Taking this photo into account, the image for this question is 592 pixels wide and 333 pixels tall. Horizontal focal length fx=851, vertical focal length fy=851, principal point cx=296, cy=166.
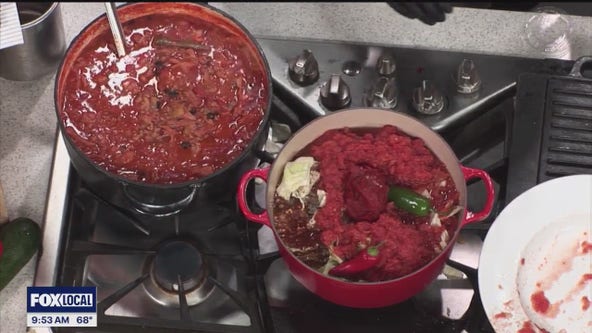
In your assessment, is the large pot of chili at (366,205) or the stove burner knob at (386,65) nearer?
the large pot of chili at (366,205)

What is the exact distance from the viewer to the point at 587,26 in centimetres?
158

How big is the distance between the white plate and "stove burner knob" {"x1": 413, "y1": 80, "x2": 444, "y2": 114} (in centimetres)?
23

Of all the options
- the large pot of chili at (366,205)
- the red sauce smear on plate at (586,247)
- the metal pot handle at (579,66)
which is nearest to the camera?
the large pot of chili at (366,205)

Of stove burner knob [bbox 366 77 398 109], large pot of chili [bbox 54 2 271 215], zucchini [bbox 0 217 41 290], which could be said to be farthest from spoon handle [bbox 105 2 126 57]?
stove burner knob [bbox 366 77 398 109]

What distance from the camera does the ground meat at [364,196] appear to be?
47.8 inches

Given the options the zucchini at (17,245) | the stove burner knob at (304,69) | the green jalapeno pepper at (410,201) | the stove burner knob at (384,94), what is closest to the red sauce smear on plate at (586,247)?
the green jalapeno pepper at (410,201)

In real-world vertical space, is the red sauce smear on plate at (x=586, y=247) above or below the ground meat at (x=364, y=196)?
below

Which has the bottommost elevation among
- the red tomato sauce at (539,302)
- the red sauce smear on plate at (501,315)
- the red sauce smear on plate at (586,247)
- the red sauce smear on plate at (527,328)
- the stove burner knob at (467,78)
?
the red sauce smear on plate at (527,328)

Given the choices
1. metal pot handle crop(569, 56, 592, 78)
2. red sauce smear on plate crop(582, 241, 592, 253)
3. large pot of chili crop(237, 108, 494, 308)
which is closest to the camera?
large pot of chili crop(237, 108, 494, 308)

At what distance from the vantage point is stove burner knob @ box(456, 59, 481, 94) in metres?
1.44

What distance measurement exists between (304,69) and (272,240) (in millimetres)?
296

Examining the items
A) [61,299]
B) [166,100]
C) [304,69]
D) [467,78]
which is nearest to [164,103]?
[166,100]

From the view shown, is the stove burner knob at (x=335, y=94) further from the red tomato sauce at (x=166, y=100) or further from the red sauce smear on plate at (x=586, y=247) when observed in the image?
the red sauce smear on plate at (x=586, y=247)

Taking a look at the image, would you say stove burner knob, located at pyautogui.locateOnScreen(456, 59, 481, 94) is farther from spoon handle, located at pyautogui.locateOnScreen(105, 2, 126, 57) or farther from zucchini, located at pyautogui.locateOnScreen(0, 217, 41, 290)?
zucchini, located at pyautogui.locateOnScreen(0, 217, 41, 290)
